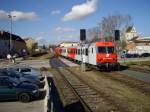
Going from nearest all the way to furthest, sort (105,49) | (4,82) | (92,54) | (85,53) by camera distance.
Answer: (4,82)
(105,49)
(92,54)
(85,53)

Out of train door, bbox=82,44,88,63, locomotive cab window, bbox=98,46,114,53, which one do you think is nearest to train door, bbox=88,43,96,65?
locomotive cab window, bbox=98,46,114,53

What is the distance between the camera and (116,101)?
52.9ft

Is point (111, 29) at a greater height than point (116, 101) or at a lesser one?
greater

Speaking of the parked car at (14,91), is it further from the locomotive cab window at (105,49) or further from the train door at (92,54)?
the train door at (92,54)

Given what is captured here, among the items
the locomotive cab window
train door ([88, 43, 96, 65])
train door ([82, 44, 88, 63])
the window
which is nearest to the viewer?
the window

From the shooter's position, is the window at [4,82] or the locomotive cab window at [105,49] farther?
the locomotive cab window at [105,49]

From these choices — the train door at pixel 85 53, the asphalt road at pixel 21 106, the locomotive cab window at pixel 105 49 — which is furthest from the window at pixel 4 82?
the train door at pixel 85 53

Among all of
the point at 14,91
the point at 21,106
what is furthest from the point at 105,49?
the point at 21,106

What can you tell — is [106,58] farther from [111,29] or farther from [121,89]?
[111,29]

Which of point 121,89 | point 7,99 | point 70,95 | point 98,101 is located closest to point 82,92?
point 70,95

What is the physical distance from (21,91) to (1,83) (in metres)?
1.19

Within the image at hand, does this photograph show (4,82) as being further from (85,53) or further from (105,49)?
(85,53)

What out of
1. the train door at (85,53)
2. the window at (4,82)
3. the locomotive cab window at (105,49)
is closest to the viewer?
the window at (4,82)

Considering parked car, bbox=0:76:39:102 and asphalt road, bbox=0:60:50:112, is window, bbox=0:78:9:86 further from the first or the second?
asphalt road, bbox=0:60:50:112
